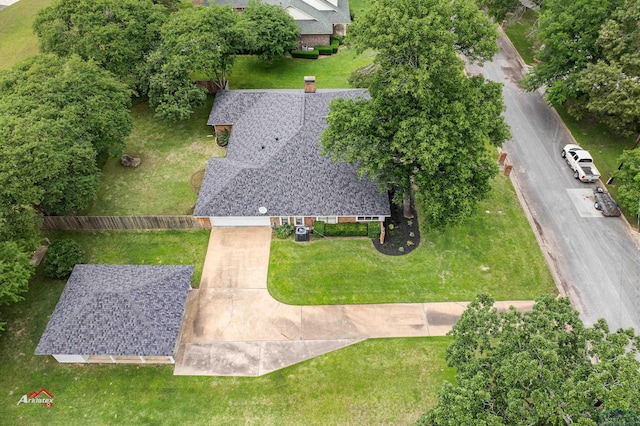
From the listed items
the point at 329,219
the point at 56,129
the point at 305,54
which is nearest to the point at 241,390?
the point at 329,219

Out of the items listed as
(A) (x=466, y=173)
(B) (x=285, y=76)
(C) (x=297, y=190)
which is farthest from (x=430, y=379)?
(B) (x=285, y=76)

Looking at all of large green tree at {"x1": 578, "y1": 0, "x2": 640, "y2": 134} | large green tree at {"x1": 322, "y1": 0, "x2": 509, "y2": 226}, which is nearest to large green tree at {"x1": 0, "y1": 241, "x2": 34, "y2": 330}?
large green tree at {"x1": 322, "y1": 0, "x2": 509, "y2": 226}

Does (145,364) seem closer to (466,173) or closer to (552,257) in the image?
(466,173)

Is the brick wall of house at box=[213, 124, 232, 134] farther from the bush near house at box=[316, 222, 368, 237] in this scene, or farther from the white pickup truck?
the white pickup truck

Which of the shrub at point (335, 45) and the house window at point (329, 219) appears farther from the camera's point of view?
the shrub at point (335, 45)

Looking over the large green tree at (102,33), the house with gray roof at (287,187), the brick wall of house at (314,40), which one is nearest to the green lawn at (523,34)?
the brick wall of house at (314,40)

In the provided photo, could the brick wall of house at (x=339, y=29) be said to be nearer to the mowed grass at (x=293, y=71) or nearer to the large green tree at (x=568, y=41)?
the mowed grass at (x=293, y=71)

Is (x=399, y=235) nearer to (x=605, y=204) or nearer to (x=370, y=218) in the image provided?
(x=370, y=218)
